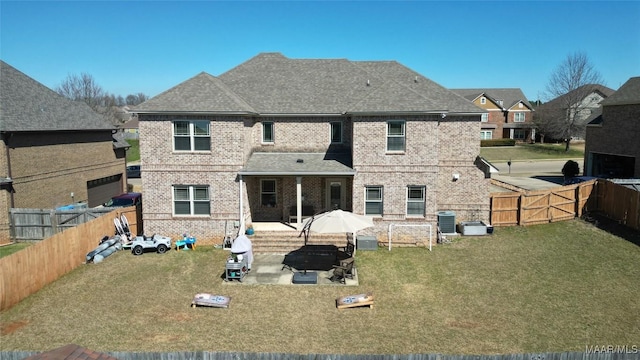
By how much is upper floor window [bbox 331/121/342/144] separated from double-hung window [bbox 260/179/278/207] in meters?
4.20

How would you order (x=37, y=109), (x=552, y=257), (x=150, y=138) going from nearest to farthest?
(x=552, y=257)
(x=150, y=138)
(x=37, y=109)

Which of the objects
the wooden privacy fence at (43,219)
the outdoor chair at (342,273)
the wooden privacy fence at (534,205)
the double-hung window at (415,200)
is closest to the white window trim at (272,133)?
the double-hung window at (415,200)

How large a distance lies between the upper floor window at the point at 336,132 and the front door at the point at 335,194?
2.43 m

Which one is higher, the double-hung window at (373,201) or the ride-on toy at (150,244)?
the double-hung window at (373,201)

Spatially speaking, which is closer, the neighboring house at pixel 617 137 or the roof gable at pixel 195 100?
the roof gable at pixel 195 100

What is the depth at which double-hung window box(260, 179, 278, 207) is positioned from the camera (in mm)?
22266

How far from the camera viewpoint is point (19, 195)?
2173 cm

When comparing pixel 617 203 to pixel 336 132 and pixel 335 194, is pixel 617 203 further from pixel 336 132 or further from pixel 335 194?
pixel 336 132

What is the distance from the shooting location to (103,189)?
3028 cm

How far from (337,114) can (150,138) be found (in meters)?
9.77

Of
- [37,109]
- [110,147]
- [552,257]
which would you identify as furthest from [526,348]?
[110,147]

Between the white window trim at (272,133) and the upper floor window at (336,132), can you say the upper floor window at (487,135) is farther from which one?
the white window trim at (272,133)

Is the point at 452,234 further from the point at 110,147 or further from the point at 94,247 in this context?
the point at 110,147

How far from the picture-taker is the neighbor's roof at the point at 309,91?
1925 cm
